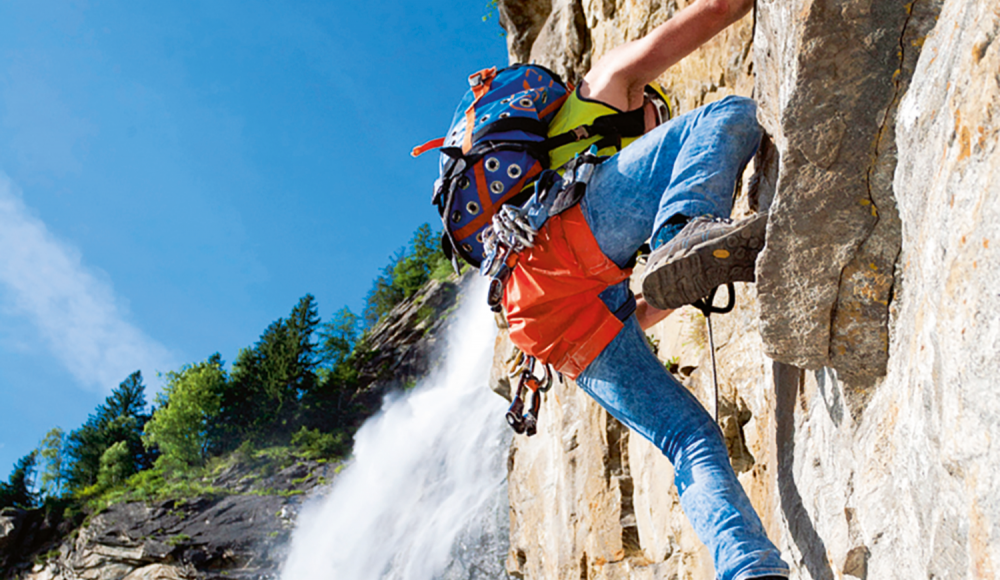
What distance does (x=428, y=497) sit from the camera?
2095cm

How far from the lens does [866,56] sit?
2023mm

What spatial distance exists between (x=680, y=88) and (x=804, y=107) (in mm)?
4146

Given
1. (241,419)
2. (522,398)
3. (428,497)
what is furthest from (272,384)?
(522,398)

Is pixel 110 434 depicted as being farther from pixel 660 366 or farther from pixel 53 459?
pixel 660 366

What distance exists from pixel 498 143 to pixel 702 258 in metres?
1.55

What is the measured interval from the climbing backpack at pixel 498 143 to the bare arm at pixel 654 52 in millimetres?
124

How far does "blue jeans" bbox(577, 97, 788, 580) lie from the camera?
244 cm

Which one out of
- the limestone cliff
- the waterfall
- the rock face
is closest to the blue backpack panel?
the limestone cliff

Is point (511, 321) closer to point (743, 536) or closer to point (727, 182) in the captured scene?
point (727, 182)

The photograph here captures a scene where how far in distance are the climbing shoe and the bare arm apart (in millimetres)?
1132

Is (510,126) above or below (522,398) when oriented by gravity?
above

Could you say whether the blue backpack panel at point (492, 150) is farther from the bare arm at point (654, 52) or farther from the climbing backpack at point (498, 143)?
the bare arm at point (654, 52)

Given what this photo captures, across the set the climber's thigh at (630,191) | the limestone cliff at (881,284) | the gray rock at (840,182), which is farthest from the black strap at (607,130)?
the gray rock at (840,182)

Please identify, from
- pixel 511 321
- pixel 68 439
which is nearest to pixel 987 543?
pixel 511 321
